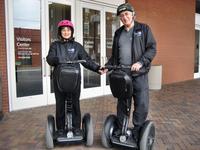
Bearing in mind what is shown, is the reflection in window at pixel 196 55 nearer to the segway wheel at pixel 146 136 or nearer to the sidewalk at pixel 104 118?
the sidewalk at pixel 104 118

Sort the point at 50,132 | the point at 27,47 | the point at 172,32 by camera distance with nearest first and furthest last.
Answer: the point at 50,132, the point at 27,47, the point at 172,32

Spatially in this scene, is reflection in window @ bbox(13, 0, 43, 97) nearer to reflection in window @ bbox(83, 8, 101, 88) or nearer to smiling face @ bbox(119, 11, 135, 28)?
reflection in window @ bbox(83, 8, 101, 88)

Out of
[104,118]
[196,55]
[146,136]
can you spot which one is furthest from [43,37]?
[196,55]

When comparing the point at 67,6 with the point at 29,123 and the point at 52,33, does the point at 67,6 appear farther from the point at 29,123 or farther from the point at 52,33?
the point at 29,123

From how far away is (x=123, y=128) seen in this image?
362cm

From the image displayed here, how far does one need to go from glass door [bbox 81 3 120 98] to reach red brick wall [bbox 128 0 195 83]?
4.19 ft

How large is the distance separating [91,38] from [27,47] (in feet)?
6.50

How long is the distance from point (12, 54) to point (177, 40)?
7.09m

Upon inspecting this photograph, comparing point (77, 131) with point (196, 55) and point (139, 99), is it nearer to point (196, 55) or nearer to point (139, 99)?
point (139, 99)

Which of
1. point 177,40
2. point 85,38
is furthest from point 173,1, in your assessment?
point 85,38

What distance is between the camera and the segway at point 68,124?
3602 millimetres

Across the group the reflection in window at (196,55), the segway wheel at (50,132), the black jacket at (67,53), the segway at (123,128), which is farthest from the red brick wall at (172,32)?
the segway wheel at (50,132)

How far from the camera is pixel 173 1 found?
10.8 m

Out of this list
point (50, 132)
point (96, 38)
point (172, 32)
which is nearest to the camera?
point (50, 132)
